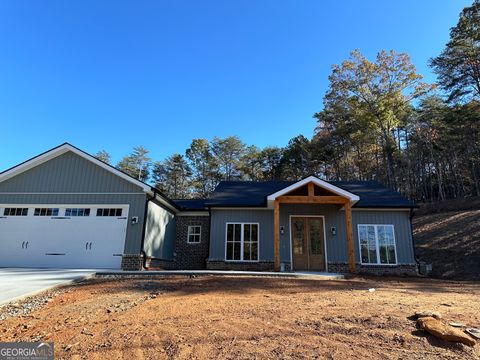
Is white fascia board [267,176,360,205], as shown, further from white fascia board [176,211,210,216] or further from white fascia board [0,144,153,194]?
white fascia board [0,144,153,194]

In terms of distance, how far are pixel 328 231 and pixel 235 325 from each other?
30.4ft

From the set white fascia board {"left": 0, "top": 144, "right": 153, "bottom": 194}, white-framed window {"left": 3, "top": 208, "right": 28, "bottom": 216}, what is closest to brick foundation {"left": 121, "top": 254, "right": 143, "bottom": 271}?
white fascia board {"left": 0, "top": 144, "right": 153, "bottom": 194}

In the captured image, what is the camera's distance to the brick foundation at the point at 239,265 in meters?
11.9

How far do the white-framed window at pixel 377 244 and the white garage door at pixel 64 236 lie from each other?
9088 mm

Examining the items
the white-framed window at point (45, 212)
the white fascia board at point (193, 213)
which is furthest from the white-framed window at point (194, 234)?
the white-framed window at point (45, 212)

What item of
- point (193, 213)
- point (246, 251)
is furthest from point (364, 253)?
point (193, 213)

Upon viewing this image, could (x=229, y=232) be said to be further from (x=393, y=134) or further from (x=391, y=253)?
(x=393, y=134)

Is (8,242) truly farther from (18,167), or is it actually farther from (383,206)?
(383,206)

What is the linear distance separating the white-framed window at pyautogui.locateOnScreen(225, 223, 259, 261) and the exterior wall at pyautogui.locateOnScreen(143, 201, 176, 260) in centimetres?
272

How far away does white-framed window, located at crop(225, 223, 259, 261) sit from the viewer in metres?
12.1

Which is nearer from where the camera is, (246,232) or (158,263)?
(158,263)

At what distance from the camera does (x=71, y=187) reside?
11836 millimetres

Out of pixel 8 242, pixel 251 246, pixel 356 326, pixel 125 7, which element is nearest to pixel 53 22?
pixel 125 7

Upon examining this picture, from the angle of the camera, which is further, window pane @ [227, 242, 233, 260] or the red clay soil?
the red clay soil
